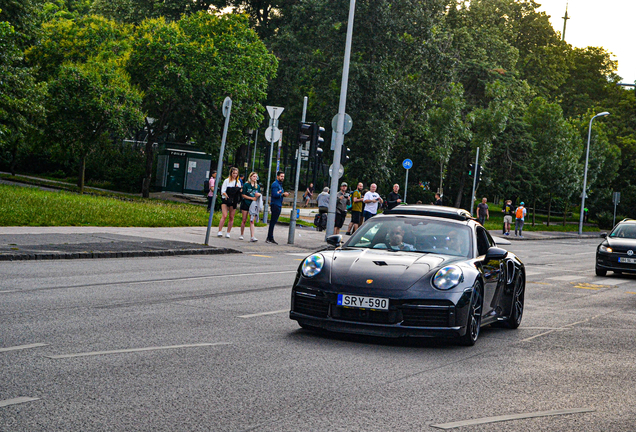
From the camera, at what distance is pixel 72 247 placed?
1630cm

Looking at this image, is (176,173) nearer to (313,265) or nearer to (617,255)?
(617,255)

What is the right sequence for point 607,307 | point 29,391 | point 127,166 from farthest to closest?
point 127,166 < point 607,307 < point 29,391

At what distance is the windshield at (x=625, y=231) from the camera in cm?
2168

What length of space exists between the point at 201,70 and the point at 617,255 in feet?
99.6

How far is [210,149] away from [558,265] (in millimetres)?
27758

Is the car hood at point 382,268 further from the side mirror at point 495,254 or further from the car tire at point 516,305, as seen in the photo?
the car tire at point 516,305

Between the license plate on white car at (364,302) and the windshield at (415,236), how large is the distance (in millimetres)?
1303

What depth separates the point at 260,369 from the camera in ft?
21.4

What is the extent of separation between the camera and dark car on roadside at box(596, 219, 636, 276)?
2058cm

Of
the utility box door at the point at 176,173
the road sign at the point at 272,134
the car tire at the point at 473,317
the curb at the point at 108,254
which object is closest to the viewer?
the car tire at the point at 473,317

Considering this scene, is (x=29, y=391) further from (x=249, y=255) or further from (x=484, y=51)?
(x=484, y=51)

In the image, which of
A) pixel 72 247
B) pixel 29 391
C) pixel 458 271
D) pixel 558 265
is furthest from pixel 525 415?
pixel 558 265

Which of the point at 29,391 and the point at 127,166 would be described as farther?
the point at 127,166

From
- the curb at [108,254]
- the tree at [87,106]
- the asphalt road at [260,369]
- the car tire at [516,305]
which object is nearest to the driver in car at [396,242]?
the asphalt road at [260,369]
